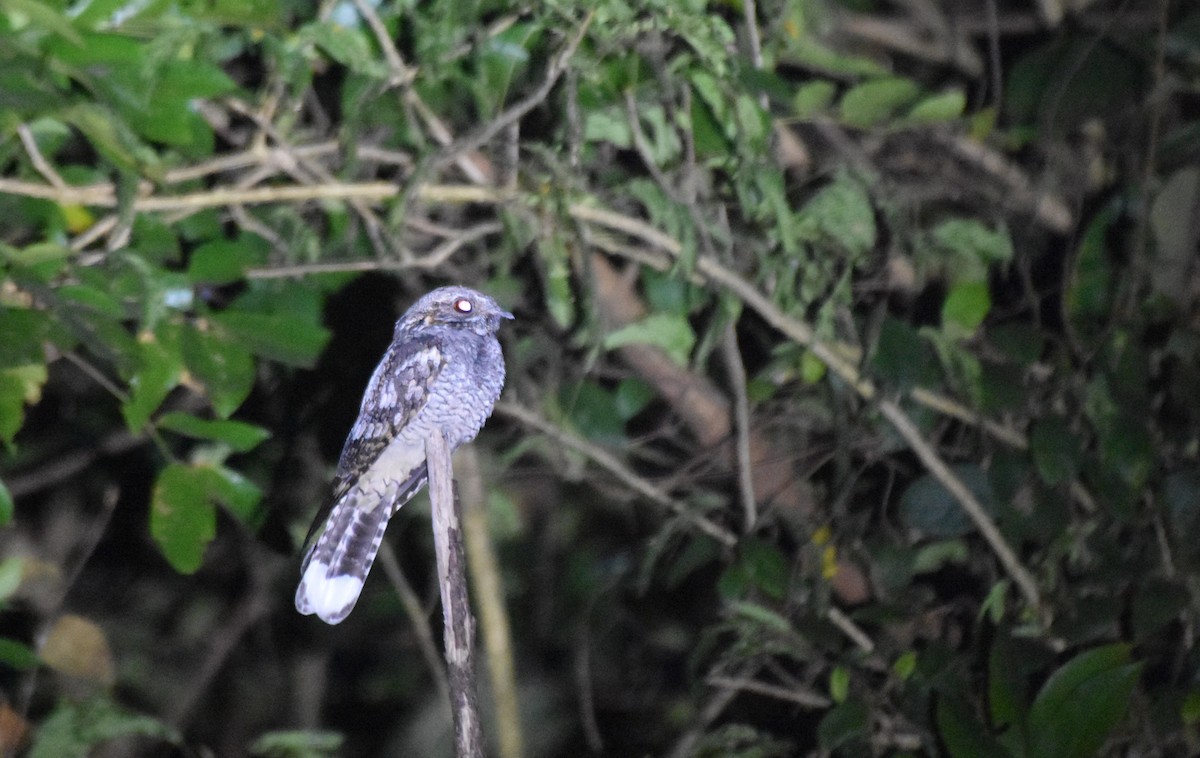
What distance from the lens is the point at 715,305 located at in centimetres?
278

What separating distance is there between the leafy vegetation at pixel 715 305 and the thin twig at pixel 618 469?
0.05 ft

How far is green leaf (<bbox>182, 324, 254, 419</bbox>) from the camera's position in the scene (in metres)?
2.13

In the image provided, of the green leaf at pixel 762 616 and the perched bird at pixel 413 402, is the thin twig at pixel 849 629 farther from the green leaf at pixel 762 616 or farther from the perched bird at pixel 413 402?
the perched bird at pixel 413 402

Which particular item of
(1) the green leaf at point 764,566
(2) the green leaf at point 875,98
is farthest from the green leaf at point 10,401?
(2) the green leaf at point 875,98

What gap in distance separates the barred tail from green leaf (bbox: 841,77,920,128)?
4.40 feet

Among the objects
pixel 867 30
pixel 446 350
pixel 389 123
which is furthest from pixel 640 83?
pixel 867 30

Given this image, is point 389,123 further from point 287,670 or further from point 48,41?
point 287,670

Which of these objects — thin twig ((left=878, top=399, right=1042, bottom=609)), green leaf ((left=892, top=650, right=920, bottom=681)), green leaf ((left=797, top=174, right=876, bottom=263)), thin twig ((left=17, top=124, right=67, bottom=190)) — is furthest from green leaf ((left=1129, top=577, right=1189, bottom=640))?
thin twig ((left=17, top=124, right=67, bottom=190))

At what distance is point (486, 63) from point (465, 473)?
117cm

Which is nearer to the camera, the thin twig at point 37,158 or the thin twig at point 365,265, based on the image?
the thin twig at point 37,158

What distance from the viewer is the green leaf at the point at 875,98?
2484 millimetres

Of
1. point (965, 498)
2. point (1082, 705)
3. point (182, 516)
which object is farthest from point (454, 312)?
point (1082, 705)

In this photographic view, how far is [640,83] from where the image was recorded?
2432 millimetres

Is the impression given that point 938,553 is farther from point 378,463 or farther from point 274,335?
point 274,335
